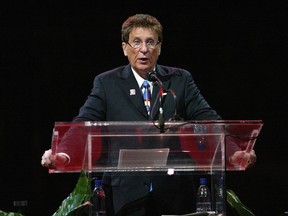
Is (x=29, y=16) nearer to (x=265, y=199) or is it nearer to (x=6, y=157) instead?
(x=6, y=157)

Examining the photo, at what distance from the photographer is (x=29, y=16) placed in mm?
4453

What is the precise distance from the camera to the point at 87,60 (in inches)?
179

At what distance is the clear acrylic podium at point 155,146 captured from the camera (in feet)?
8.30

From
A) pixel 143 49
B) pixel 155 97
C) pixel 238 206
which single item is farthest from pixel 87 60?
pixel 238 206

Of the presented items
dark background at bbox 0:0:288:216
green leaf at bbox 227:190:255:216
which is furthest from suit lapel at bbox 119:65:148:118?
dark background at bbox 0:0:288:216

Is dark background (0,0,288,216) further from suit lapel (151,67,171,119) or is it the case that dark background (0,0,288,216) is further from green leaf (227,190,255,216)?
green leaf (227,190,255,216)

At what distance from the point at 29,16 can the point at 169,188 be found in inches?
84.2

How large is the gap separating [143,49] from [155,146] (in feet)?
2.32

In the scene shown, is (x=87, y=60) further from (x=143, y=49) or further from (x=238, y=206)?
→ (x=238, y=206)

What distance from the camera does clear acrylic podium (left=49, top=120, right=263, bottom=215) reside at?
2.53 m

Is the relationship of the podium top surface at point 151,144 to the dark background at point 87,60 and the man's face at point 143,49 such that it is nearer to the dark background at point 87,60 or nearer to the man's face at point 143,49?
the man's face at point 143,49

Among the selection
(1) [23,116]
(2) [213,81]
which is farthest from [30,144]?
(2) [213,81]

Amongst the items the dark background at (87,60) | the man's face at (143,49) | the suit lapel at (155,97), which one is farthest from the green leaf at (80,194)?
the dark background at (87,60)

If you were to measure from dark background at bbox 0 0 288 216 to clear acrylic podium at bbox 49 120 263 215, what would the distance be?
76.0 inches
